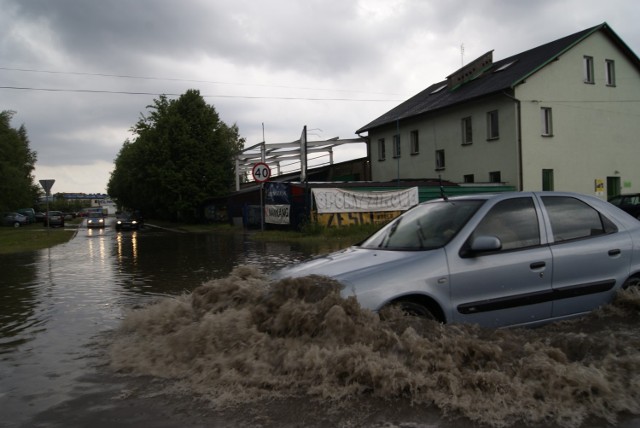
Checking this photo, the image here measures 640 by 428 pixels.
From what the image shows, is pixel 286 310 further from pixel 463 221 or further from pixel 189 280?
pixel 189 280

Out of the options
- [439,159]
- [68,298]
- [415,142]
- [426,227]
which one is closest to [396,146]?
[415,142]

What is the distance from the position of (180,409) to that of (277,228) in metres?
21.4

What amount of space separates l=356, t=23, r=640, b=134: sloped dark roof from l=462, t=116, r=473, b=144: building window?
1.23m

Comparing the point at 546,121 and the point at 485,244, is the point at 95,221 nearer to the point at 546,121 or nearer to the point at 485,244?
the point at 546,121

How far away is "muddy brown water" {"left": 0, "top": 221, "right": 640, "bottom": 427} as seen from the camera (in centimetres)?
343

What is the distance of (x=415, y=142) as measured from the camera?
3250 cm

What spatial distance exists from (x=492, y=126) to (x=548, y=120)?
268cm

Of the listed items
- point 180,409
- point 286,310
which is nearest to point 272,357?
point 286,310

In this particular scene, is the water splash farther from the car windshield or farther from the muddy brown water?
the car windshield

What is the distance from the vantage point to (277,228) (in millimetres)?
24969

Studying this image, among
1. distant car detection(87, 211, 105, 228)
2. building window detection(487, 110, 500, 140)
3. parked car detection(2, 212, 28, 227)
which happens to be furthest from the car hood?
parked car detection(2, 212, 28, 227)

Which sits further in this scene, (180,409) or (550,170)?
(550,170)

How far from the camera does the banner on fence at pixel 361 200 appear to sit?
70.3 feet

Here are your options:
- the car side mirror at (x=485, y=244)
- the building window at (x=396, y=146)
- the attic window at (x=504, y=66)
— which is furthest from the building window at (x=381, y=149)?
the car side mirror at (x=485, y=244)
